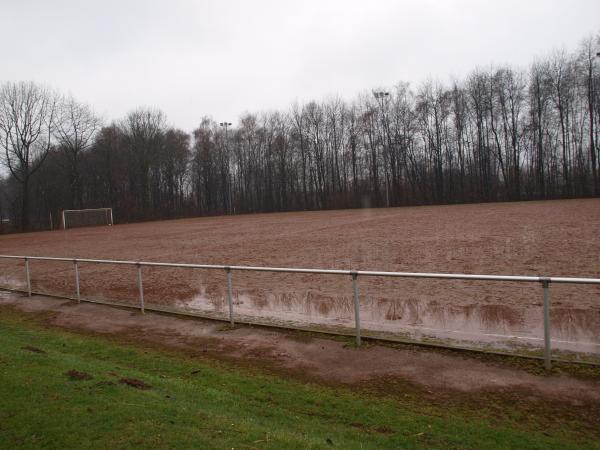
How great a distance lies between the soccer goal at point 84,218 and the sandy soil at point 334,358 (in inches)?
1938

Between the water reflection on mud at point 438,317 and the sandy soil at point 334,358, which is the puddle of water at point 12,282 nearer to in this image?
the sandy soil at point 334,358

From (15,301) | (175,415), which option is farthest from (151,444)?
(15,301)

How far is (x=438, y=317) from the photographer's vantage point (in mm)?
7457

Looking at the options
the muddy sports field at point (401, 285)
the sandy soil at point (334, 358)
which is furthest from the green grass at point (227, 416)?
the muddy sports field at point (401, 285)

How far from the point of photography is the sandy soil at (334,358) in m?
4.96

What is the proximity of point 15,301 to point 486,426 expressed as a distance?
11.5 m

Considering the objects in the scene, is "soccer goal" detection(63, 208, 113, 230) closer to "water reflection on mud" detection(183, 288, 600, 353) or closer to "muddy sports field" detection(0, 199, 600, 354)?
"muddy sports field" detection(0, 199, 600, 354)

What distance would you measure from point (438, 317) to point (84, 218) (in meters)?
55.3

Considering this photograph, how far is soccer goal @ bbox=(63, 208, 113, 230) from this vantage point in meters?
53.2

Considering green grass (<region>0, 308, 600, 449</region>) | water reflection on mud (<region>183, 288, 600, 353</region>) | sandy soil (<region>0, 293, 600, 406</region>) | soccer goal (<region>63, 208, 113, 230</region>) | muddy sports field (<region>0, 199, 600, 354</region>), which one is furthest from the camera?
soccer goal (<region>63, 208, 113, 230</region>)

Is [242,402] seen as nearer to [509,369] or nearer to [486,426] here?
[486,426]

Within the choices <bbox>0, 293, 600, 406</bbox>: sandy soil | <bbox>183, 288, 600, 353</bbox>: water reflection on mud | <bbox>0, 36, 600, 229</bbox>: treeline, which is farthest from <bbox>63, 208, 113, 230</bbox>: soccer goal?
<bbox>183, 288, 600, 353</bbox>: water reflection on mud

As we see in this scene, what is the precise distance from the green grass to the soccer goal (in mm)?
52835

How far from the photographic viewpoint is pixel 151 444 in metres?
3.44
